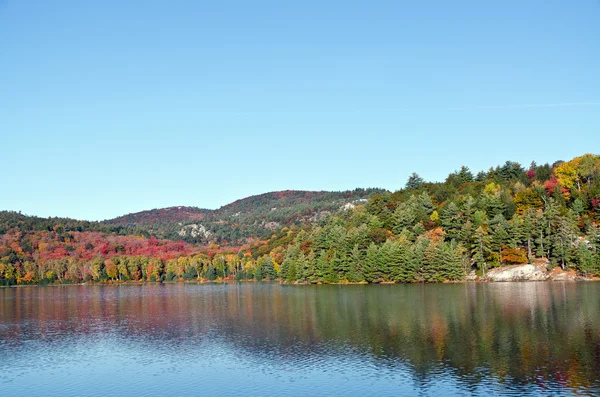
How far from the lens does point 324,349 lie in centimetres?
5541

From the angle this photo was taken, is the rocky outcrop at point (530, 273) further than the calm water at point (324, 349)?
Yes

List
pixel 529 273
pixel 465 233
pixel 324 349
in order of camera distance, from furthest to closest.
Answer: pixel 465 233, pixel 529 273, pixel 324 349

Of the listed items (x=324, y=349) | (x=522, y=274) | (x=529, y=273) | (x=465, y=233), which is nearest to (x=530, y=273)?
(x=529, y=273)

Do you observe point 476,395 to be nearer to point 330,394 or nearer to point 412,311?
point 330,394

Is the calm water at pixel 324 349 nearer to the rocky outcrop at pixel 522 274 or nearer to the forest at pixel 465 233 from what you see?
the rocky outcrop at pixel 522 274

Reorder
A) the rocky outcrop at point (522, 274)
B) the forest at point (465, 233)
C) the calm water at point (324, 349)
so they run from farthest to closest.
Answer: the forest at point (465, 233) < the rocky outcrop at point (522, 274) < the calm water at point (324, 349)

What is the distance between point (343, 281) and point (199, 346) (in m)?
92.8

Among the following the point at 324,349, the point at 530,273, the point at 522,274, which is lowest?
the point at 324,349

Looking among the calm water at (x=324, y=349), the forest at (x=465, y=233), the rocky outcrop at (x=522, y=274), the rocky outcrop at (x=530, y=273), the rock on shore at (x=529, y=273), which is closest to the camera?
the calm water at (x=324, y=349)

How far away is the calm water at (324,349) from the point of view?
140ft

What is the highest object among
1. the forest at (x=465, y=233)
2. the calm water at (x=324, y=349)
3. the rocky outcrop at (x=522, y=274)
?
the forest at (x=465, y=233)

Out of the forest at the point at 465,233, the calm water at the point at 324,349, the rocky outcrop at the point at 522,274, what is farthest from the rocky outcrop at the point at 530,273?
the calm water at the point at 324,349

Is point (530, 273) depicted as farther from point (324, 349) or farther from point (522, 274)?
point (324, 349)

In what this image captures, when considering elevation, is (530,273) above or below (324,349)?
above
